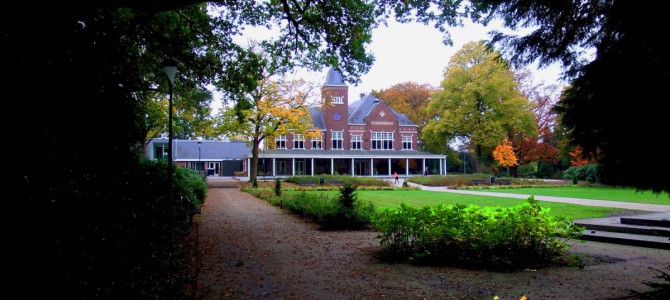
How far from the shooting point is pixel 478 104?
45.1m

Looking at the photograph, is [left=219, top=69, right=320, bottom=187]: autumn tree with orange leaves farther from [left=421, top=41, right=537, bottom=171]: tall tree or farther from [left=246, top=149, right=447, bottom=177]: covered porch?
[left=421, top=41, right=537, bottom=171]: tall tree

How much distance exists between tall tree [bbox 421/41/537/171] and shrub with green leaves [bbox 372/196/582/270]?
38.1 metres

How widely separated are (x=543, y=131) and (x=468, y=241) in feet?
148

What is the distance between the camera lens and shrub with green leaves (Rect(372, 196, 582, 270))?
6.81 metres

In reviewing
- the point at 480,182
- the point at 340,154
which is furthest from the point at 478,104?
the point at 340,154

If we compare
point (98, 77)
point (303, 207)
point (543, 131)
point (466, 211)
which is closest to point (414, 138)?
point (543, 131)

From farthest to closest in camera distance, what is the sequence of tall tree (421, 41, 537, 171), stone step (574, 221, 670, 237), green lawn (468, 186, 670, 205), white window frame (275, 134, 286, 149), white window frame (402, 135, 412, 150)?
white window frame (402, 135, 412, 150), white window frame (275, 134, 286, 149), tall tree (421, 41, 537, 171), green lawn (468, 186, 670, 205), stone step (574, 221, 670, 237)

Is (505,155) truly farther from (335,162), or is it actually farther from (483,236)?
(483,236)

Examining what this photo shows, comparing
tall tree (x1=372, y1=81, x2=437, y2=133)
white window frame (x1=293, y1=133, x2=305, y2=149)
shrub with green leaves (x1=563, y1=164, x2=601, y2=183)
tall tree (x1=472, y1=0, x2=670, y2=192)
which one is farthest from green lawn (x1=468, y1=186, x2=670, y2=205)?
tall tree (x1=372, y1=81, x2=437, y2=133)

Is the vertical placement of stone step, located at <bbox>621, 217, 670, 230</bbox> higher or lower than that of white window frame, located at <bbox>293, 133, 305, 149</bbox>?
lower

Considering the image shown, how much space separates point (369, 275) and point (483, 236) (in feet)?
7.01

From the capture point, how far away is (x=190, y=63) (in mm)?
12008

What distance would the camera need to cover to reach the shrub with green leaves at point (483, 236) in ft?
22.4

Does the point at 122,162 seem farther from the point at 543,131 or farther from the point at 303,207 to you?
the point at 543,131
